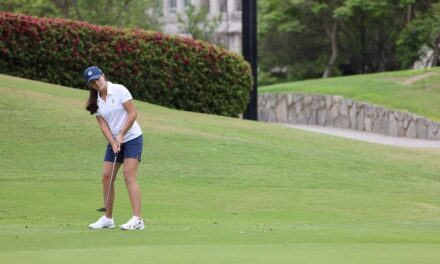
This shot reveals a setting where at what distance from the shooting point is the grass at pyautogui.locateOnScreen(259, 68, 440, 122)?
32.3m

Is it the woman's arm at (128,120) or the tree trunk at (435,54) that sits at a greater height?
the woman's arm at (128,120)

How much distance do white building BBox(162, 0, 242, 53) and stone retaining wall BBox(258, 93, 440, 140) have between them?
923 inches

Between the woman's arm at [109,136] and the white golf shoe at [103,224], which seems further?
the white golf shoe at [103,224]

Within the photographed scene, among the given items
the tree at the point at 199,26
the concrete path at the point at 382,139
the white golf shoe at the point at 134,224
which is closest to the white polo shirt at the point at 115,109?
the white golf shoe at the point at 134,224

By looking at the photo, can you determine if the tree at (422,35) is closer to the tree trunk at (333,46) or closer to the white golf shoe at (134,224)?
the tree trunk at (333,46)

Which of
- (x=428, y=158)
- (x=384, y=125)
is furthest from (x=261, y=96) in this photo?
(x=428, y=158)

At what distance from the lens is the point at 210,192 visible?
53.1ft

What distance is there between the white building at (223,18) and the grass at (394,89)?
986 inches

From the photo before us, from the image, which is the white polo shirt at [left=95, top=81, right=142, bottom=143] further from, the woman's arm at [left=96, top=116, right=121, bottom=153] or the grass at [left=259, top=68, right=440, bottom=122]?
the grass at [left=259, top=68, right=440, bottom=122]

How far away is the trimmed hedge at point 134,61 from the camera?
2416cm

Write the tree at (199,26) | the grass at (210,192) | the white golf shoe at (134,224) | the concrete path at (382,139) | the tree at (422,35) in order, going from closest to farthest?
the grass at (210,192), the white golf shoe at (134,224), the concrete path at (382,139), the tree at (422,35), the tree at (199,26)

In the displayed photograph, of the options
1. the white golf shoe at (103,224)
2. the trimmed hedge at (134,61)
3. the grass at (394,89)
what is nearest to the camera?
the white golf shoe at (103,224)

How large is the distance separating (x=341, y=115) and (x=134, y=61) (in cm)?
1188

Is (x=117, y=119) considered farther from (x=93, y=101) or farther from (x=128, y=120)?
(x=93, y=101)
